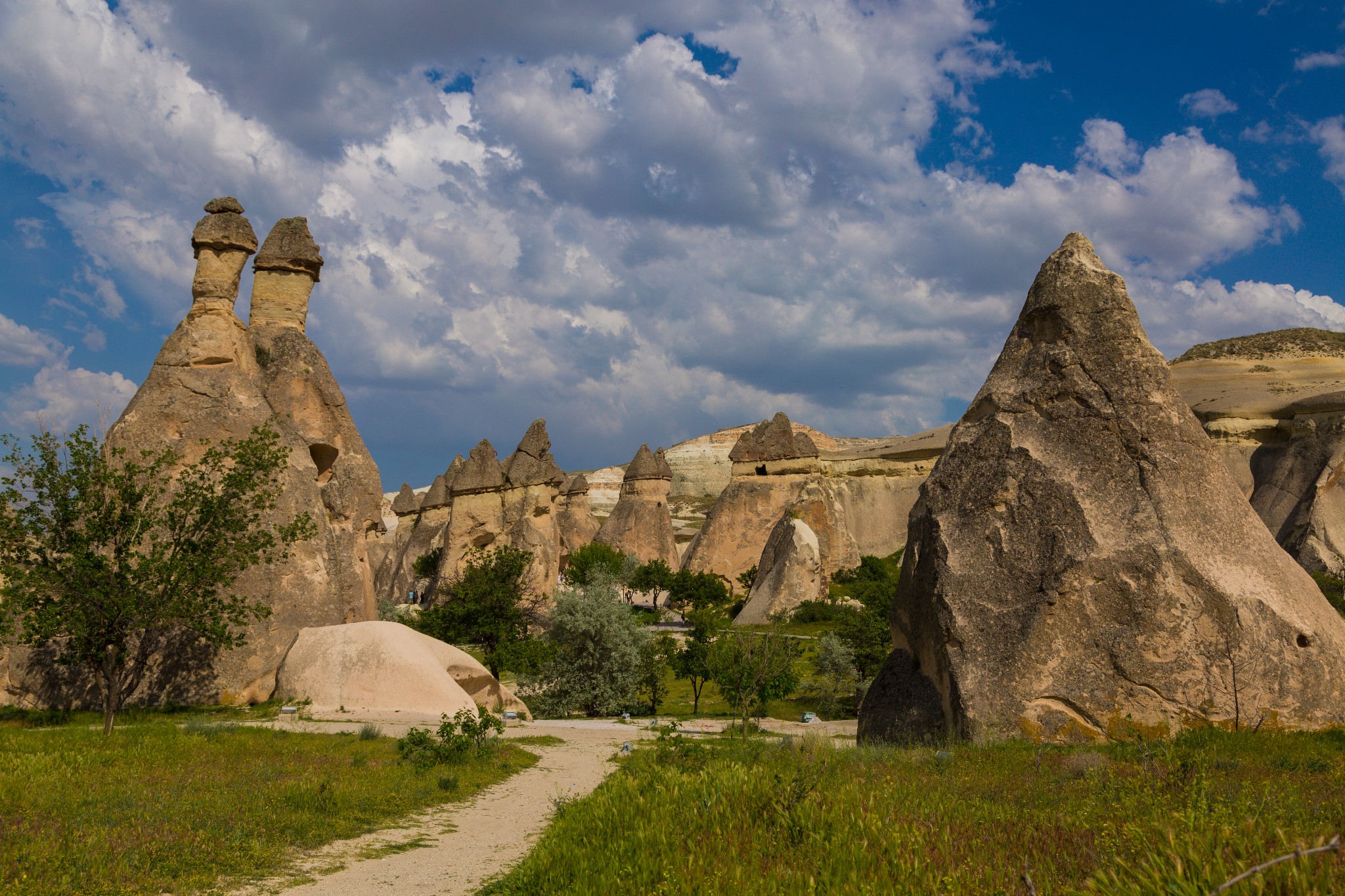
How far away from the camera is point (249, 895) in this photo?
4906 millimetres

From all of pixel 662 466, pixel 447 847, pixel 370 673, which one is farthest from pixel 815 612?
pixel 447 847

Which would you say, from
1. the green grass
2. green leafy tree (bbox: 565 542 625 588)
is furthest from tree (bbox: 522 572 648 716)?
green leafy tree (bbox: 565 542 625 588)

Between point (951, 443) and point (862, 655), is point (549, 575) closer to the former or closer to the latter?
point (862, 655)

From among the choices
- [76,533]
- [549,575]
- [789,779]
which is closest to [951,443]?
[789,779]

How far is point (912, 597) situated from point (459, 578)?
2645 cm

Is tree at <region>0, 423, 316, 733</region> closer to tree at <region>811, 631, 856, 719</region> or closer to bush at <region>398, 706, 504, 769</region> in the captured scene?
bush at <region>398, 706, 504, 769</region>

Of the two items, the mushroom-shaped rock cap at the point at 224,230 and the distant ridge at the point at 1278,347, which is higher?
the distant ridge at the point at 1278,347

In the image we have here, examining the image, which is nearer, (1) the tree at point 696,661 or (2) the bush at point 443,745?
(2) the bush at point 443,745

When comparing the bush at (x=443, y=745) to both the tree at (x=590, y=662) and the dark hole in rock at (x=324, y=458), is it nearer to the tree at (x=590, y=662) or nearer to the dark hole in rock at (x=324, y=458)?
the tree at (x=590, y=662)

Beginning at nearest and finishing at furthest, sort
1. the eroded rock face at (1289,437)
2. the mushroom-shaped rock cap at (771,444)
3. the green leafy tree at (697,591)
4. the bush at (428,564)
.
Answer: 1. the eroded rock face at (1289,437)
2. the green leafy tree at (697,591)
3. the bush at (428,564)
4. the mushroom-shaped rock cap at (771,444)

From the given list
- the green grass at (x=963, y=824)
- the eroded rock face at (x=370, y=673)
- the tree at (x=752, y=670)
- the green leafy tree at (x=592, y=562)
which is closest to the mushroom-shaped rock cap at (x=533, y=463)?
the green leafy tree at (x=592, y=562)

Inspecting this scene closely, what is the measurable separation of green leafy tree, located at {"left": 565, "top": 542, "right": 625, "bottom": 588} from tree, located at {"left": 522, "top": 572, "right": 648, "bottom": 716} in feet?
51.0

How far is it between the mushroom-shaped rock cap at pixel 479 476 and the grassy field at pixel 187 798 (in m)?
23.7

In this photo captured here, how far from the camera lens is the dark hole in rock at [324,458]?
18.7 metres
